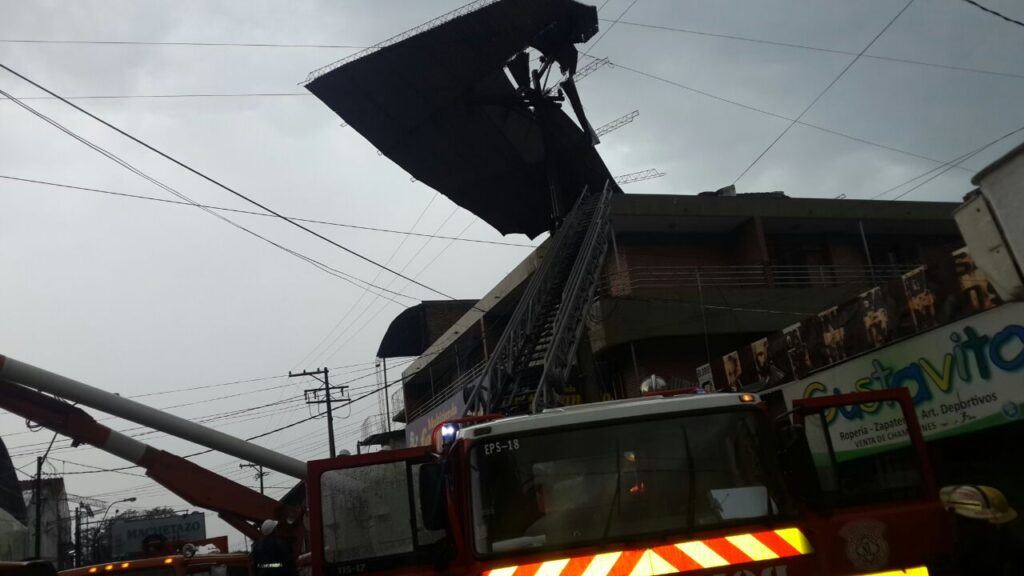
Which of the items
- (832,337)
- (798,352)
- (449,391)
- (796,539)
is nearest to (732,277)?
(798,352)

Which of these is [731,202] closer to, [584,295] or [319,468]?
[584,295]

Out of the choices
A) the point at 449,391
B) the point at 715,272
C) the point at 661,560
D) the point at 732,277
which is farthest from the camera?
the point at 449,391

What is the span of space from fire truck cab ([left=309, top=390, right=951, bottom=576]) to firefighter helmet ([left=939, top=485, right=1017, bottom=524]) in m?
0.16

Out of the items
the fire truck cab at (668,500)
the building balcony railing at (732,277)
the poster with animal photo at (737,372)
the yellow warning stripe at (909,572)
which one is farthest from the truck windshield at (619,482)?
the building balcony railing at (732,277)

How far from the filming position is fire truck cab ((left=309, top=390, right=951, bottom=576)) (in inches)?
165

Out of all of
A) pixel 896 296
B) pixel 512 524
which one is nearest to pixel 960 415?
pixel 896 296

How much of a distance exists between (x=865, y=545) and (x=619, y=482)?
141 centimetres

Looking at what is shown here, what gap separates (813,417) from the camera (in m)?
4.82

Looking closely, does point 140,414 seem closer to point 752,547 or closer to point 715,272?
point 752,547

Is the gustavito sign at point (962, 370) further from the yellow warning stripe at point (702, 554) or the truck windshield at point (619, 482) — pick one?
the yellow warning stripe at point (702, 554)

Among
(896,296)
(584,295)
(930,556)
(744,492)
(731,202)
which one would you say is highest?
(731,202)

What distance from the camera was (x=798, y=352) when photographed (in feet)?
42.1

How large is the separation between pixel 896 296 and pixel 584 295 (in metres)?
7.16

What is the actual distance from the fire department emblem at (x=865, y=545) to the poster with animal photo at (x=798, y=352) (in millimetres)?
8411
